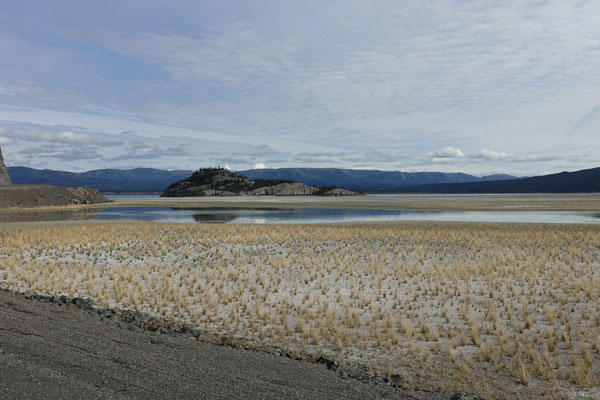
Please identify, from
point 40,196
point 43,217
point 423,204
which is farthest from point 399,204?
point 40,196

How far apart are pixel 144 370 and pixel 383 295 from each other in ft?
31.3

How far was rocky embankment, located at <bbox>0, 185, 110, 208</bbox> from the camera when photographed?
7431 cm

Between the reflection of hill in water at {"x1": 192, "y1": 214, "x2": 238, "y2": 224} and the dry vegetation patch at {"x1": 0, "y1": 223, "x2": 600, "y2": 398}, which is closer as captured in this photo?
the dry vegetation patch at {"x1": 0, "y1": 223, "x2": 600, "y2": 398}

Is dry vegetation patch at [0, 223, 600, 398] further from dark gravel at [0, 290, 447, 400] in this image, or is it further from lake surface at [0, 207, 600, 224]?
lake surface at [0, 207, 600, 224]

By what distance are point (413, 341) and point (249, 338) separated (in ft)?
13.4

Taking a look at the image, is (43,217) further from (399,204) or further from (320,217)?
(399,204)

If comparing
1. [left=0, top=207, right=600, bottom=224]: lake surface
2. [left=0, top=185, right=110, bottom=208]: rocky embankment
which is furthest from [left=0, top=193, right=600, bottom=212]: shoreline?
[left=0, top=207, right=600, bottom=224]: lake surface

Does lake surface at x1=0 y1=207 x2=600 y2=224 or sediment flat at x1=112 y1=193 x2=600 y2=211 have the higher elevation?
sediment flat at x1=112 y1=193 x2=600 y2=211

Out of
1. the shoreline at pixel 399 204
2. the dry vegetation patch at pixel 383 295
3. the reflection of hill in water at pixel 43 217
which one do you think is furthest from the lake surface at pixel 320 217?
the dry vegetation patch at pixel 383 295

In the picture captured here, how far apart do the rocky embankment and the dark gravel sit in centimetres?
7532

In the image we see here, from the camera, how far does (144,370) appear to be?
7.63 metres

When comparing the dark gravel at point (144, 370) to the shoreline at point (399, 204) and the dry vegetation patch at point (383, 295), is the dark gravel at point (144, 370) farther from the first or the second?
the shoreline at point (399, 204)

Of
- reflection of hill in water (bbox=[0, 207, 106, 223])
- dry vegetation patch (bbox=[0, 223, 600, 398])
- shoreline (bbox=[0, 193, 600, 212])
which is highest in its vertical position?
shoreline (bbox=[0, 193, 600, 212])

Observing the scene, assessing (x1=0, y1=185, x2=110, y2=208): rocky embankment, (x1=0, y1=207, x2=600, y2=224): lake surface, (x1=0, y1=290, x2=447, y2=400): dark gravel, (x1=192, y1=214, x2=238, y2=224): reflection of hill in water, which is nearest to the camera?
(x1=0, y1=290, x2=447, y2=400): dark gravel
